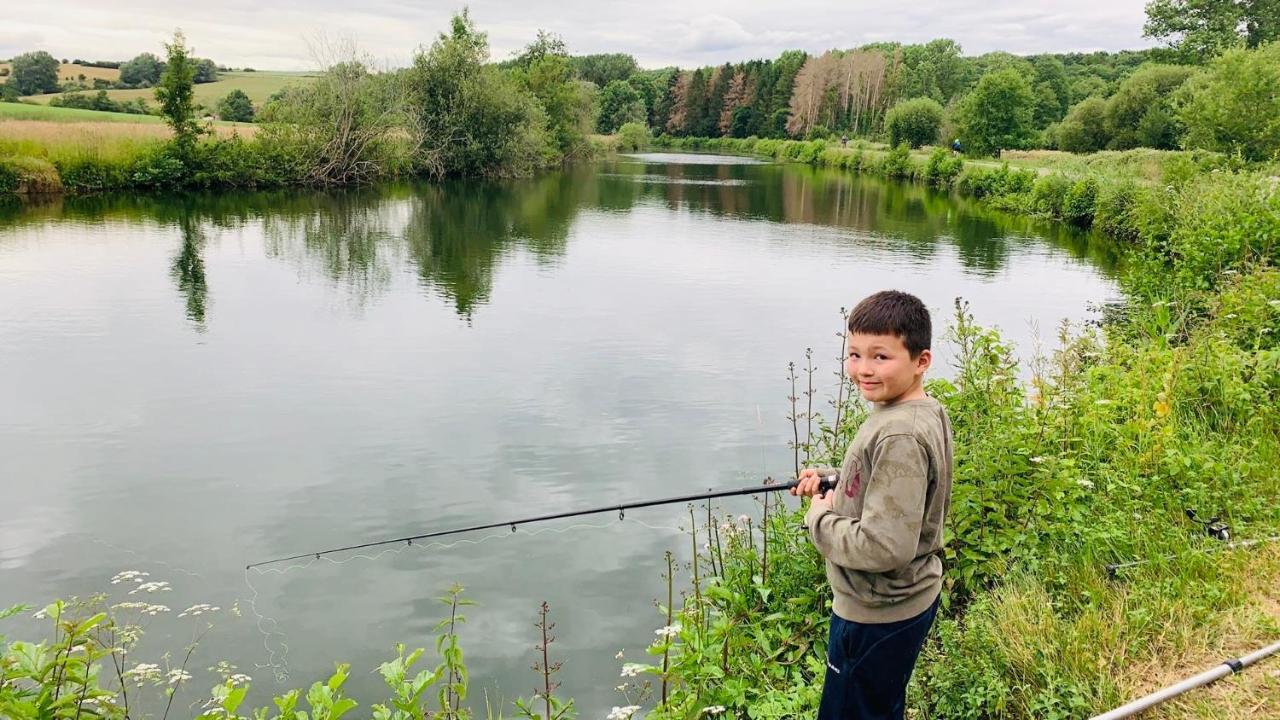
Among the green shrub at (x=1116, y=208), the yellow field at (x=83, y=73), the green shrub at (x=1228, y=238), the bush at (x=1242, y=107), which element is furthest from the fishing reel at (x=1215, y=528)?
the yellow field at (x=83, y=73)

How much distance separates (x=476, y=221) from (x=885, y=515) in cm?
2341

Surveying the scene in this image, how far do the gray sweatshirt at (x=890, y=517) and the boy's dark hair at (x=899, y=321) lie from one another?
0.54ft

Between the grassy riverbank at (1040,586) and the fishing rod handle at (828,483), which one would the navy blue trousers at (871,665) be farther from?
the grassy riverbank at (1040,586)

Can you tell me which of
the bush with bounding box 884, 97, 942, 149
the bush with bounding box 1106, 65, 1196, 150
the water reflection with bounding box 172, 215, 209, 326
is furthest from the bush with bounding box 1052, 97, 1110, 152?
the water reflection with bounding box 172, 215, 209, 326

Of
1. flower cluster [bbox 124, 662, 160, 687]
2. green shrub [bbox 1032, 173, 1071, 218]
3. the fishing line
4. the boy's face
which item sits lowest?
the fishing line

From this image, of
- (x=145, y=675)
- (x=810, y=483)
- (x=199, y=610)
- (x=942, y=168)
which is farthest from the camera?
(x=942, y=168)

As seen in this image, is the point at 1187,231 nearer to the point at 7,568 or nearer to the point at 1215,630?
the point at 1215,630

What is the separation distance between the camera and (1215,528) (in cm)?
412

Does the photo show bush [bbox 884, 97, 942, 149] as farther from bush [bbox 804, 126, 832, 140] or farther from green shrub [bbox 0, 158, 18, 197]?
green shrub [bbox 0, 158, 18, 197]

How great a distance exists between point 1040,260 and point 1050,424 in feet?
54.7

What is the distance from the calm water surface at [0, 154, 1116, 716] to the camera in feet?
17.8

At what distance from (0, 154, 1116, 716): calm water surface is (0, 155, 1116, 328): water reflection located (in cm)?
22

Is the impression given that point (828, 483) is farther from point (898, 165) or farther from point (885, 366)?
point (898, 165)

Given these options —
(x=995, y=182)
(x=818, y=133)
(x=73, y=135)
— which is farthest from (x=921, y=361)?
(x=818, y=133)
